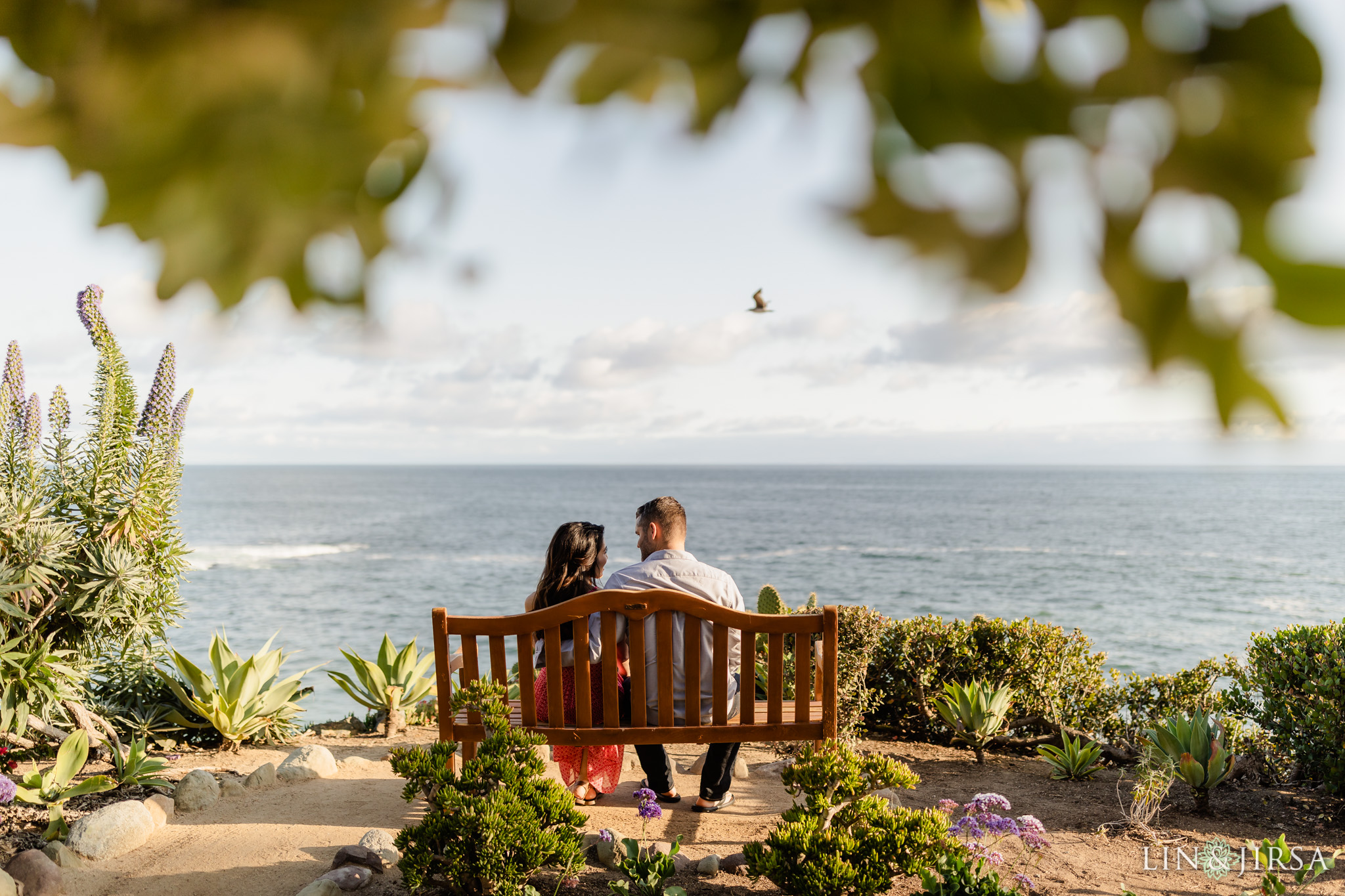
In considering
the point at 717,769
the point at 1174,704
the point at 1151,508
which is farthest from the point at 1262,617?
the point at 1151,508

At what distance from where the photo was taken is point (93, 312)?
5008mm

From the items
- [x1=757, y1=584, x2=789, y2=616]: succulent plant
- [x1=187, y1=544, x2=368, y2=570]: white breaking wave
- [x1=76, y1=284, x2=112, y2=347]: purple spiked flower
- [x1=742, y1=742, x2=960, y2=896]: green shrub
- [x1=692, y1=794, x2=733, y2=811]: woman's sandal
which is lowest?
[x1=187, y1=544, x2=368, y2=570]: white breaking wave

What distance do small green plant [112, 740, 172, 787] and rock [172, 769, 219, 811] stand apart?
117mm

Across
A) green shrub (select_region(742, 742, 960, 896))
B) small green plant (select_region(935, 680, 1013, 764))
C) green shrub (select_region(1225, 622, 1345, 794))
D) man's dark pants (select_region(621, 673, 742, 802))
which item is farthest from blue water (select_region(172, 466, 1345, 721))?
small green plant (select_region(935, 680, 1013, 764))

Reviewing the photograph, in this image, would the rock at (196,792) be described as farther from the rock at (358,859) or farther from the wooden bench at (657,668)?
the wooden bench at (657,668)

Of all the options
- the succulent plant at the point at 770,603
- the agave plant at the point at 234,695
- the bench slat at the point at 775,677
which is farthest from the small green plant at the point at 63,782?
the succulent plant at the point at 770,603

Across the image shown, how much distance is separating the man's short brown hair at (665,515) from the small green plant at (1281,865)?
2.63 meters

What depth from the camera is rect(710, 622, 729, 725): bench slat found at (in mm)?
3721

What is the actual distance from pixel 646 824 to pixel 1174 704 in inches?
151

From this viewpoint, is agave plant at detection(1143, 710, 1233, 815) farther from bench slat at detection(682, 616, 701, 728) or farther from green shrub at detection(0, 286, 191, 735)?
green shrub at detection(0, 286, 191, 735)

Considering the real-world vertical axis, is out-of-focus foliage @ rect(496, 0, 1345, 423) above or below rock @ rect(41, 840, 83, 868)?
above

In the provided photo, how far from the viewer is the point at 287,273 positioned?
0.79 m

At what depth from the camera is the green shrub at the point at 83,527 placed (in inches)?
184

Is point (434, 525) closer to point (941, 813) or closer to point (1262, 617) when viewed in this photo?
point (1262, 617)
